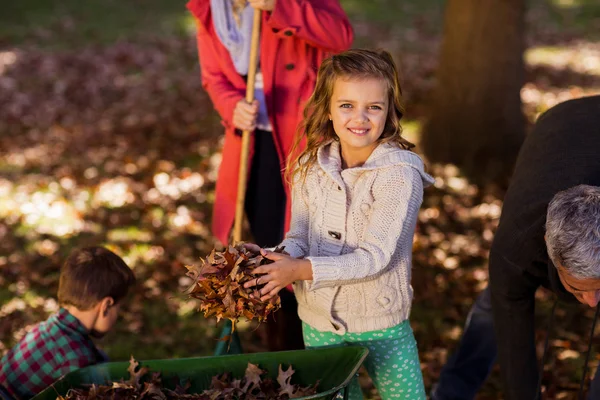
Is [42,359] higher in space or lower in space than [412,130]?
lower

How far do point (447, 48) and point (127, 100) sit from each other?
517 centimetres

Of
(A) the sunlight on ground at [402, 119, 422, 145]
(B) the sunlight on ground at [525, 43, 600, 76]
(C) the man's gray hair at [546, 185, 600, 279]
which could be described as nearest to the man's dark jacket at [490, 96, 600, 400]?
(C) the man's gray hair at [546, 185, 600, 279]

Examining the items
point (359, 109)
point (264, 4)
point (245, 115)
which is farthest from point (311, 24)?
point (359, 109)

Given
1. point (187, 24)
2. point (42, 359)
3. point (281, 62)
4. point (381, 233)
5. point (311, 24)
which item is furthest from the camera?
point (187, 24)

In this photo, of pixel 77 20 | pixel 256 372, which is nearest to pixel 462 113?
pixel 256 372

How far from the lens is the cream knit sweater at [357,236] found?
295 cm

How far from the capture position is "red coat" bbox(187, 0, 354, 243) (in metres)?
3.71

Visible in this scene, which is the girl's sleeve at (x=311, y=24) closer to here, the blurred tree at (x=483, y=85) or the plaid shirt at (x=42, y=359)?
the plaid shirt at (x=42, y=359)

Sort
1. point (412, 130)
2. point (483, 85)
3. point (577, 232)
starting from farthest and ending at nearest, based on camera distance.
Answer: point (412, 130), point (483, 85), point (577, 232)

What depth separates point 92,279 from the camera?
3775 mm

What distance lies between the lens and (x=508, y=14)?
24.2 ft

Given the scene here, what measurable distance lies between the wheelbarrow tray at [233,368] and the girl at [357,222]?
0.58ft

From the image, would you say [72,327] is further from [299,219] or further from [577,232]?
[577,232]

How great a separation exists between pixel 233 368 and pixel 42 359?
3.30 ft
